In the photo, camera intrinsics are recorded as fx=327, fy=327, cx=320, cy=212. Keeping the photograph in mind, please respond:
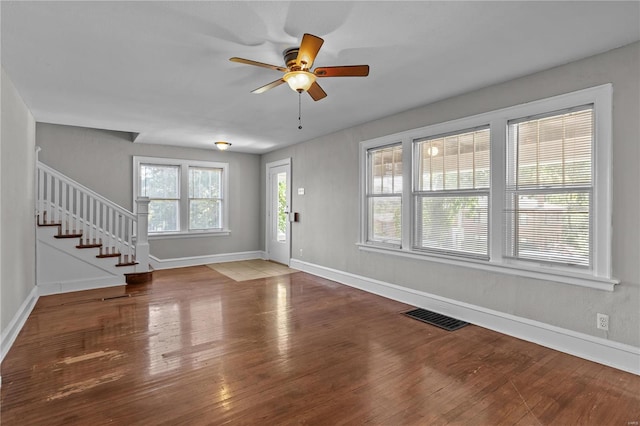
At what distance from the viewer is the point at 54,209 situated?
510 centimetres

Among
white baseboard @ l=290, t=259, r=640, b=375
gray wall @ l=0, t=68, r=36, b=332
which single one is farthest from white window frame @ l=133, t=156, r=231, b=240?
white baseboard @ l=290, t=259, r=640, b=375

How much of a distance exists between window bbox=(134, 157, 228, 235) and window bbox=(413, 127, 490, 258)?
4.84m

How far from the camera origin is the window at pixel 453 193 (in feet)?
12.1

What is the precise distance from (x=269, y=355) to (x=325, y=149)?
3.96m

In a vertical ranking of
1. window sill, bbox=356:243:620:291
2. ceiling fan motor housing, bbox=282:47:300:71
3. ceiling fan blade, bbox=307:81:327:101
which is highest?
ceiling fan motor housing, bbox=282:47:300:71

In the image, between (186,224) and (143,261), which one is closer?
(143,261)

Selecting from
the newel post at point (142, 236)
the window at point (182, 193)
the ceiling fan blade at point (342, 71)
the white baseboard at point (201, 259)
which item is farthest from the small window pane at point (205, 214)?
the ceiling fan blade at point (342, 71)

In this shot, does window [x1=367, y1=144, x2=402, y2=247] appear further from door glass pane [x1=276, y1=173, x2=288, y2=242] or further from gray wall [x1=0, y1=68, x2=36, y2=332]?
gray wall [x1=0, y1=68, x2=36, y2=332]

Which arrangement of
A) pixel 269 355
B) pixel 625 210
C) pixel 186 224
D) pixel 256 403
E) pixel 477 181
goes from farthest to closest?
pixel 186 224, pixel 477 181, pixel 269 355, pixel 625 210, pixel 256 403

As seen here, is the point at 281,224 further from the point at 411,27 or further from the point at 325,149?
the point at 411,27

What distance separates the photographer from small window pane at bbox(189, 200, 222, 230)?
7230mm

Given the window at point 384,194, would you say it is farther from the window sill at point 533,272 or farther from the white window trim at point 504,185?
the window sill at point 533,272

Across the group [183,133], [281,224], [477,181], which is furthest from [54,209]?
[477,181]

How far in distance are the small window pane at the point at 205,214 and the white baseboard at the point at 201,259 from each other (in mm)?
681
